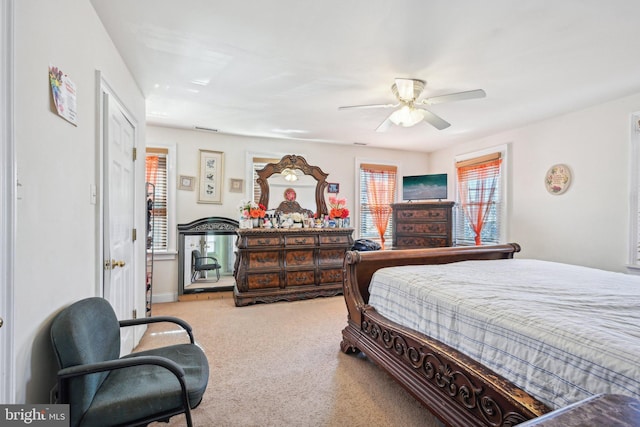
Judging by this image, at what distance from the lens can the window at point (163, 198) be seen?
14.4ft

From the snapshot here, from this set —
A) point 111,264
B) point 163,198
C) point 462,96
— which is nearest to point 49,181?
point 111,264

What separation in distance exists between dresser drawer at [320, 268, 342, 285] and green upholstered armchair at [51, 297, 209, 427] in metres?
2.96

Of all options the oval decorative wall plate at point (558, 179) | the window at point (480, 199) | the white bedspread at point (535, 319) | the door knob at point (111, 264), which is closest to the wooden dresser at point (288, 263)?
the door knob at point (111, 264)

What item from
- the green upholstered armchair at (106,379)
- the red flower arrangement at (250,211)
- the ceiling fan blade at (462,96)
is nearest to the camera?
the green upholstered armchair at (106,379)

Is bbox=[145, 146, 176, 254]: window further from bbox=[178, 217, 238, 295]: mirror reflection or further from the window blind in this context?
bbox=[178, 217, 238, 295]: mirror reflection

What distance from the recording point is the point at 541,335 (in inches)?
48.4

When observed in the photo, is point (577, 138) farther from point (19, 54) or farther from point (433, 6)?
point (19, 54)

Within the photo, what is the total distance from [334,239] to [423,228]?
1673mm

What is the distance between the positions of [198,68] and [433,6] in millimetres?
1969

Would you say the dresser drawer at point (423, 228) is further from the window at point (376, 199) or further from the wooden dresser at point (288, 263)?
the wooden dresser at point (288, 263)

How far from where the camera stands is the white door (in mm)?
1993

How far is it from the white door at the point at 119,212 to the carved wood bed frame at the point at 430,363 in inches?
71.9

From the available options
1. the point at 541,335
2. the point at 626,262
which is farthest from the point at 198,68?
the point at 626,262

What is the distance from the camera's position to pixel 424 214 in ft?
16.8
